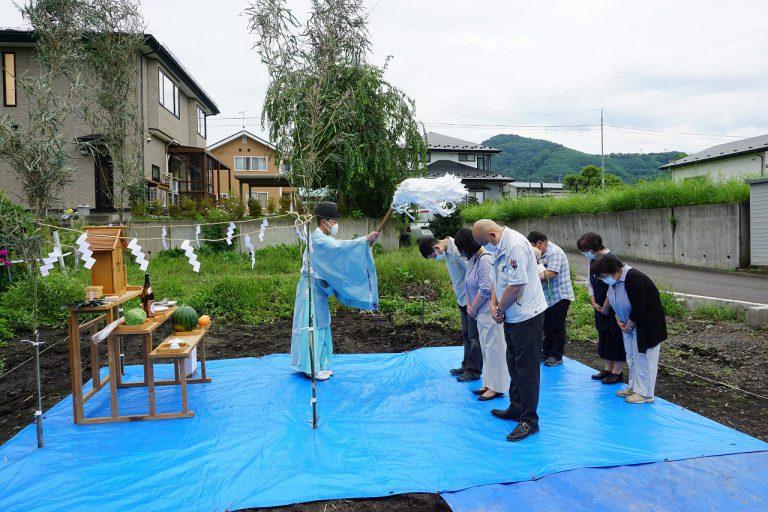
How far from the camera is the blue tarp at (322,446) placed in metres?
3.28

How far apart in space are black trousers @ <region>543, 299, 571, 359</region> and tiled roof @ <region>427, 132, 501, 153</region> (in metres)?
32.1

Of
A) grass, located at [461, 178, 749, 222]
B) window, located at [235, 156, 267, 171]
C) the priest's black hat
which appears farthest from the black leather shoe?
window, located at [235, 156, 267, 171]

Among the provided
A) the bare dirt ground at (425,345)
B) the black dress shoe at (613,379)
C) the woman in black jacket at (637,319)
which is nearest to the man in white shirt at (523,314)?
the woman in black jacket at (637,319)

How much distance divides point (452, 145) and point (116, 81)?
2661 centimetres

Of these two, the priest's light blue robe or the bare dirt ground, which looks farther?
the priest's light blue robe

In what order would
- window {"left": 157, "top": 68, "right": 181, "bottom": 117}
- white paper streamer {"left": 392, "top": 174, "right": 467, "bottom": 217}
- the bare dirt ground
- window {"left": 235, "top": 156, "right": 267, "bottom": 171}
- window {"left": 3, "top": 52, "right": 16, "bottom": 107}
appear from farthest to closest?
window {"left": 235, "top": 156, "right": 267, "bottom": 171} < window {"left": 157, "top": 68, "right": 181, "bottom": 117} < window {"left": 3, "top": 52, "right": 16, "bottom": 107} < white paper streamer {"left": 392, "top": 174, "right": 467, "bottom": 217} < the bare dirt ground

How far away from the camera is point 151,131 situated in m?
18.3

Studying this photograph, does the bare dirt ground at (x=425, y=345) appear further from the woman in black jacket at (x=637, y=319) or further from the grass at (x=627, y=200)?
the grass at (x=627, y=200)

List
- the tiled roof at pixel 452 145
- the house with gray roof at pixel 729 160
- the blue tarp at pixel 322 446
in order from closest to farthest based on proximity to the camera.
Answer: the blue tarp at pixel 322 446, the house with gray roof at pixel 729 160, the tiled roof at pixel 452 145

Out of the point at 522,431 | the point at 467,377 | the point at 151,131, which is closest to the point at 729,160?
the point at 151,131

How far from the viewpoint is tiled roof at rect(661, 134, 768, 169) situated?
23.8 m

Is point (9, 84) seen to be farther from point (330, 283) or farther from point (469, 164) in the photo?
point (469, 164)

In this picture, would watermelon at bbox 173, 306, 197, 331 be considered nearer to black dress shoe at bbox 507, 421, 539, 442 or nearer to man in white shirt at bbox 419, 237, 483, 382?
man in white shirt at bbox 419, 237, 483, 382

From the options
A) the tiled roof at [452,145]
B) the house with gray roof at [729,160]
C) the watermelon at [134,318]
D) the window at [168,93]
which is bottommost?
the watermelon at [134,318]
